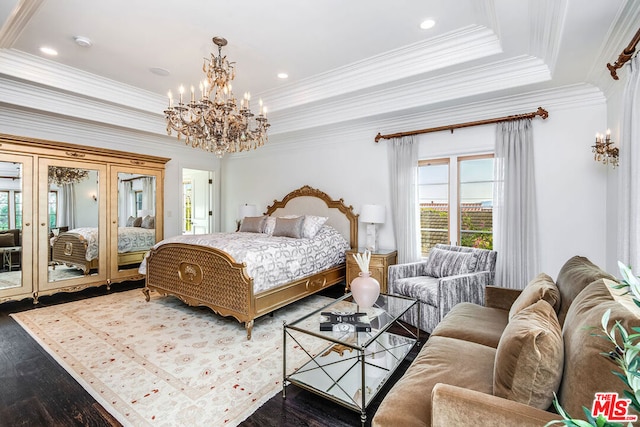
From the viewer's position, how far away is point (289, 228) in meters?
Answer: 4.50

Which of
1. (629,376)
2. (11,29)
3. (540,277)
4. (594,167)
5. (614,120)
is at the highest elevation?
(11,29)

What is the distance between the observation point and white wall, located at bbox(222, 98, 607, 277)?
129 inches

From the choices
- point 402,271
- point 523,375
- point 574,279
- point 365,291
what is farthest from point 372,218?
point 523,375

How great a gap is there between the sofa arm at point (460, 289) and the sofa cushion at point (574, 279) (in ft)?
2.77

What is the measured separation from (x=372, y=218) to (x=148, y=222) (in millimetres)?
3702

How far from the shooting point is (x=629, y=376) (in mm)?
539

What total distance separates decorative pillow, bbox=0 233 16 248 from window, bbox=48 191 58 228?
39 cm

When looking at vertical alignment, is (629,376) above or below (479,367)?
above

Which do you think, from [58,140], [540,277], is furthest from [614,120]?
[58,140]

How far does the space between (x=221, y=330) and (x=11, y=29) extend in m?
3.47

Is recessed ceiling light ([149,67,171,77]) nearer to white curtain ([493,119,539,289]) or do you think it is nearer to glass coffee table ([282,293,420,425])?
glass coffee table ([282,293,420,425])

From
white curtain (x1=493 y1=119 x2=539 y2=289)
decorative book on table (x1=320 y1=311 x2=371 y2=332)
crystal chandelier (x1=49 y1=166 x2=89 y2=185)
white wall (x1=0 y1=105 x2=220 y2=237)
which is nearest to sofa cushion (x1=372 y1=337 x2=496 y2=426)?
decorative book on table (x1=320 y1=311 x2=371 y2=332)

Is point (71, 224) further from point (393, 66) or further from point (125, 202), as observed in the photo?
point (393, 66)

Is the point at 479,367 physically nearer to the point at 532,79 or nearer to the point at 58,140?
the point at 532,79
